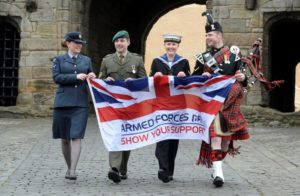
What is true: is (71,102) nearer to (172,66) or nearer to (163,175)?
(172,66)

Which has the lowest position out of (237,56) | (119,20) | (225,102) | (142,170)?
(142,170)

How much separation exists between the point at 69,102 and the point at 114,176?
41.1 inches

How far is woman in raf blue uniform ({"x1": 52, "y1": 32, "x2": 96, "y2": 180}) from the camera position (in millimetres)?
8539

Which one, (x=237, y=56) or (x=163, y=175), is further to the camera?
(x=237, y=56)

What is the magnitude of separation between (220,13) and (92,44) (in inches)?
157

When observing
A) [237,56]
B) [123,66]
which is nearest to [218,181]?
[237,56]

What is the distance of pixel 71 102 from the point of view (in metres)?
8.58

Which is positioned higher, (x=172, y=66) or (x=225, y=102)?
(x=172, y=66)

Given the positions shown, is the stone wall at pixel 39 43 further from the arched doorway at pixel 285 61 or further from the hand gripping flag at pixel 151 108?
the hand gripping flag at pixel 151 108

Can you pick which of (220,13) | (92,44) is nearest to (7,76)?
(92,44)

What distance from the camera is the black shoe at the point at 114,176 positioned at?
819 centimetres

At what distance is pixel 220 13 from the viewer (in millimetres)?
16875

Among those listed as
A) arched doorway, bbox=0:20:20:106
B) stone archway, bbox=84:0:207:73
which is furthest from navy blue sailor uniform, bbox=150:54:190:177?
arched doorway, bbox=0:20:20:106

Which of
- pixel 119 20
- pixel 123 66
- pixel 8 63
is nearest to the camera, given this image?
pixel 123 66
